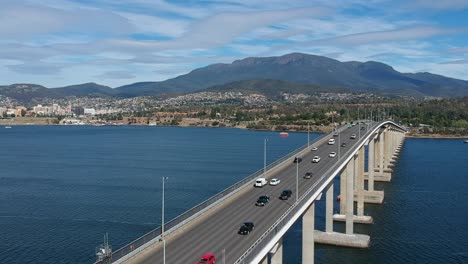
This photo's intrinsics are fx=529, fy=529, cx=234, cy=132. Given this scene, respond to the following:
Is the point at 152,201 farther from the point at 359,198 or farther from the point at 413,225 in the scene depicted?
the point at 413,225

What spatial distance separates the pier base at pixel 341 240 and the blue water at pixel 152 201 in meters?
0.80

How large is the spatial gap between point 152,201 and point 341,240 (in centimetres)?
2695

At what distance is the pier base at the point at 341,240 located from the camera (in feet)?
165

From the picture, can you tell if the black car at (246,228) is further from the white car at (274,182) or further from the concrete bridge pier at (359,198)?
the concrete bridge pier at (359,198)

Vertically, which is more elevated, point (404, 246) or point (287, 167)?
point (287, 167)

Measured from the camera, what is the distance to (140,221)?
188 ft

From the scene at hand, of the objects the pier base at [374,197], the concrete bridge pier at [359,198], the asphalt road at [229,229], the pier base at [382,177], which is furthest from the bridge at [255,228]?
the pier base at [382,177]

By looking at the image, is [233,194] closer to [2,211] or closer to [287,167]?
[287,167]

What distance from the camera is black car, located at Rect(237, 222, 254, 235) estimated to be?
30.7m

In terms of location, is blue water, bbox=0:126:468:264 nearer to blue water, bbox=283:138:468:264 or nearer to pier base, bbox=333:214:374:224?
blue water, bbox=283:138:468:264

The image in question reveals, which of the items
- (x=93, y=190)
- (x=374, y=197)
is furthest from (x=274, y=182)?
(x=93, y=190)

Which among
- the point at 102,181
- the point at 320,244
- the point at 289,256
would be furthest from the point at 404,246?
the point at 102,181

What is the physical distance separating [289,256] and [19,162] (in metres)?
78.5

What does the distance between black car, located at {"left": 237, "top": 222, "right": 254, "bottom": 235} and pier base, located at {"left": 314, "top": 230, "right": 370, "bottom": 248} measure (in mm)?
21194
